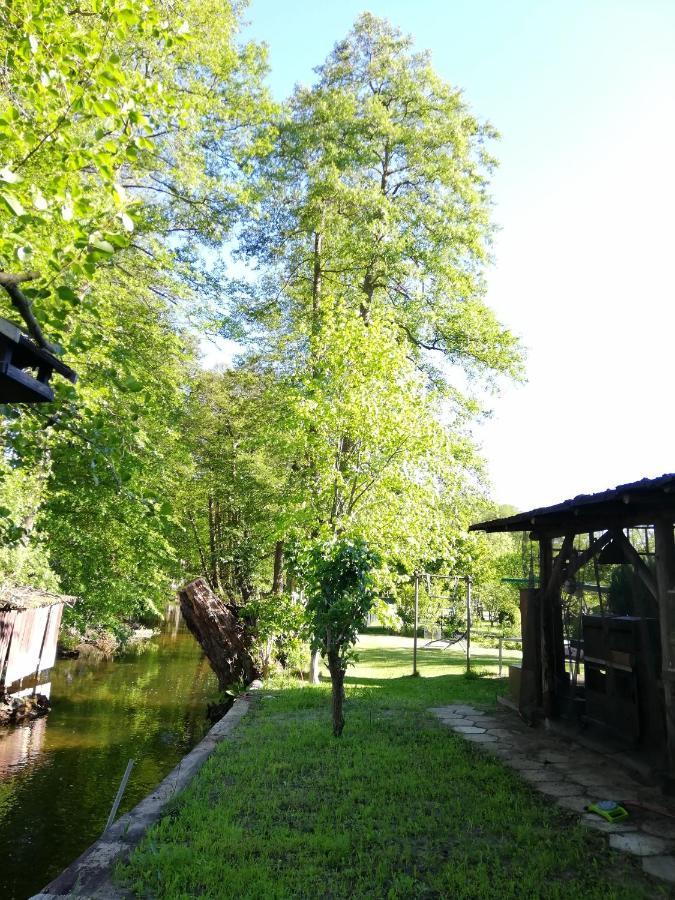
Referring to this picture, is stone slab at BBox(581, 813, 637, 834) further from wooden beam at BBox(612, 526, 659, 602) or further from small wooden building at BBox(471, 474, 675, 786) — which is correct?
wooden beam at BBox(612, 526, 659, 602)

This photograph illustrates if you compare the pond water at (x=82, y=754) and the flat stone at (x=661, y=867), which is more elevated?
the flat stone at (x=661, y=867)

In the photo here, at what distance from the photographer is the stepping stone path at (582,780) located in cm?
452

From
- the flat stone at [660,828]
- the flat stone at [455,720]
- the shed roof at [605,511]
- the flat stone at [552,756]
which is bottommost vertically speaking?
the flat stone at [660,828]

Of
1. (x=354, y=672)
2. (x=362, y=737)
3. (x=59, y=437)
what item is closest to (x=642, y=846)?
(x=362, y=737)

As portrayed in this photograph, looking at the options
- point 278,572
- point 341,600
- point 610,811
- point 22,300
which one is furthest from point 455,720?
point 278,572

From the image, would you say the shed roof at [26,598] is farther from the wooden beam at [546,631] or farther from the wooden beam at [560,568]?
the wooden beam at [560,568]

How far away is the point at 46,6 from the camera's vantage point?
16.0 feet

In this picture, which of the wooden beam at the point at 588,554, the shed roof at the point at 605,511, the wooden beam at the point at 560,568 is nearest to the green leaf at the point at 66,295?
the shed roof at the point at 605,511

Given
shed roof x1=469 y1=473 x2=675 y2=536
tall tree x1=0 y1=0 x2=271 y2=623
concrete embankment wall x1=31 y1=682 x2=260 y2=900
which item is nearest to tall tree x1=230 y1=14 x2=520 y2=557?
tall tree x1=0 y1=0 x2=271 y2=623

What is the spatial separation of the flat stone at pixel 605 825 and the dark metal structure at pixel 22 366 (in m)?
5.30

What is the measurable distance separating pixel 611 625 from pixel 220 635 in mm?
8763

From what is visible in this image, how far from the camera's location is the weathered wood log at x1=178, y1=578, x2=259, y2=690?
532 inches

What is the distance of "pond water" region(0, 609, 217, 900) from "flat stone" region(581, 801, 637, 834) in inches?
208

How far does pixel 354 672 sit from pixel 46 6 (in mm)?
13889
